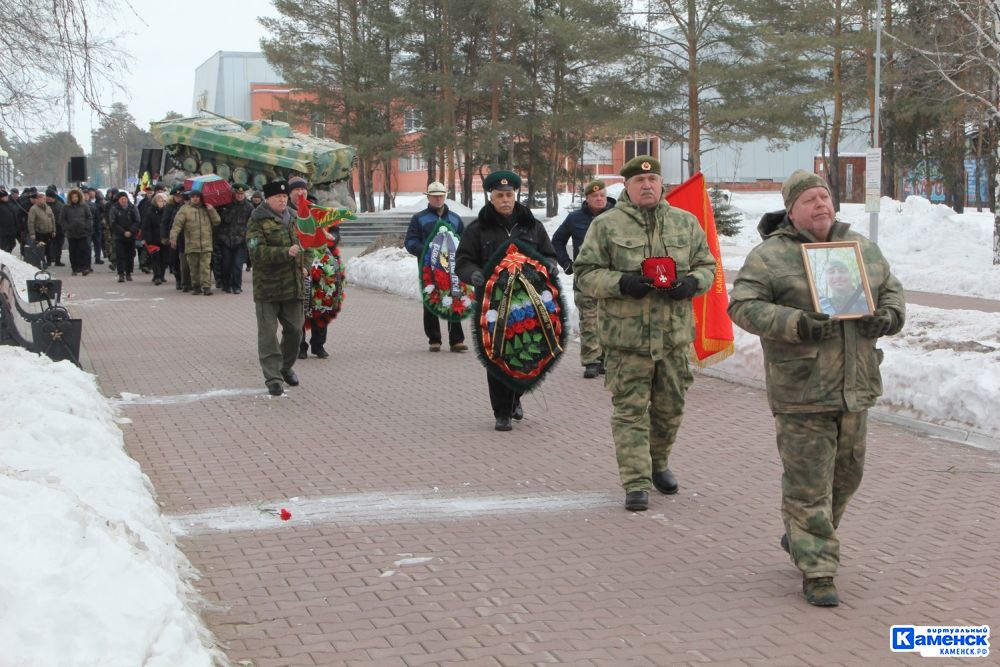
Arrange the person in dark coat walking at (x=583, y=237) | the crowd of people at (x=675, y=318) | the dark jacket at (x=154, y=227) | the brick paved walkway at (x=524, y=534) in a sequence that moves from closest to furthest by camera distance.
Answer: the brick paved walkway at (x=524, y=534) < the crowd of people at (x=675, y=318) < the person in dark coat walking at (x=583, y=237) < the dark jacket at (x=154, y=227)

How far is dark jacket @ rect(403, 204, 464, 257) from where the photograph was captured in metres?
12.9

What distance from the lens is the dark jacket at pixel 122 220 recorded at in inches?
947

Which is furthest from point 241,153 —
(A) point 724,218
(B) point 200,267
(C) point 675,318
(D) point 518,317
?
(C) point 675,318

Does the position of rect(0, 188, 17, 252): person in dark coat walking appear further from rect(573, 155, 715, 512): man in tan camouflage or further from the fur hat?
rect(573, 155, 715, 512): man in tan camouflage

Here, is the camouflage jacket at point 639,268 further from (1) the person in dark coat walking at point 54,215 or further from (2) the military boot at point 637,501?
(1) the person in dark coat walking at point 54,215

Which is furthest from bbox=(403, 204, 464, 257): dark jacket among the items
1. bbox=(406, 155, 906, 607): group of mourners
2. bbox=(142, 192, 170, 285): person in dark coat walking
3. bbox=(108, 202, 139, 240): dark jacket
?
bbox=(108, 202, 139, 240): dark jacket

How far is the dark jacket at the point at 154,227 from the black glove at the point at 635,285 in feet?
57.9

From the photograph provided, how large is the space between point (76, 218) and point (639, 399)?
20727mm

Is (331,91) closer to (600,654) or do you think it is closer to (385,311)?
(385,311)

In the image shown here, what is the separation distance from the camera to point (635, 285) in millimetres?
6570

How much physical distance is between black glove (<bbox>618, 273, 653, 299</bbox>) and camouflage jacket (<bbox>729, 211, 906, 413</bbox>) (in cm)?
132

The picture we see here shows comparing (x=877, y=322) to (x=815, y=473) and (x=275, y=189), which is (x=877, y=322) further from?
(x=275, y=189)

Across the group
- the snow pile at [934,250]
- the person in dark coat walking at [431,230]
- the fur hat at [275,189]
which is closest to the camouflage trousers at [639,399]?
the fur hat at [275,189]

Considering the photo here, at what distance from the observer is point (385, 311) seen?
18.5 meters
